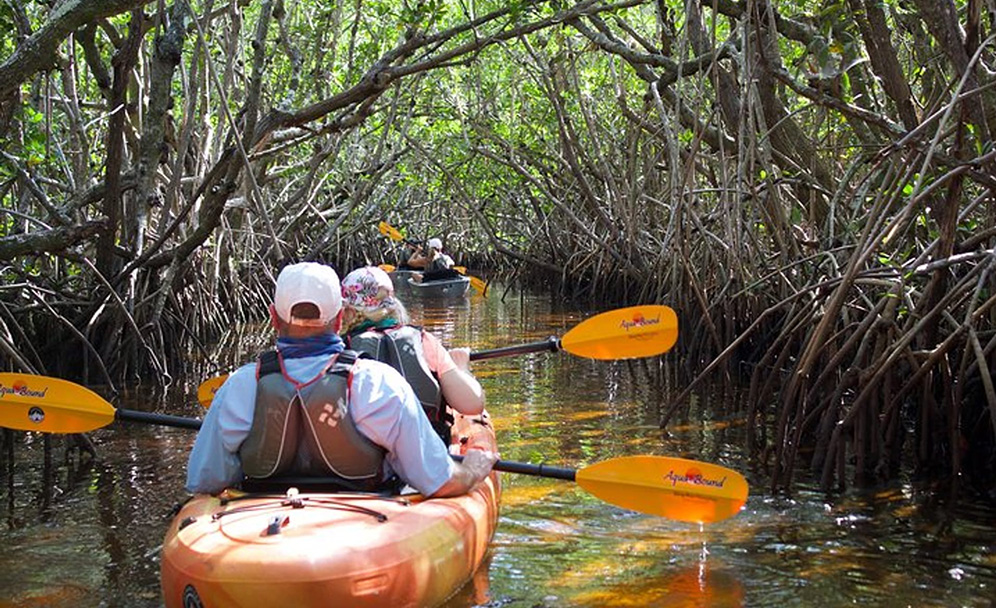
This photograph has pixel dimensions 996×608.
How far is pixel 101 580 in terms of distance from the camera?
4359 mm

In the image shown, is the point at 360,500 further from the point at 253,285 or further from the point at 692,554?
the point at 253,285

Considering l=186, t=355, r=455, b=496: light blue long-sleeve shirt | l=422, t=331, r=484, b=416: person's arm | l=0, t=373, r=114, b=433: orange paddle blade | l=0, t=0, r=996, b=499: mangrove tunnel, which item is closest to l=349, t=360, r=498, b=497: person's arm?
l=186, t=355, r=455, b=496: light blue long-sleeve shirt

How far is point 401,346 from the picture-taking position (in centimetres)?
463

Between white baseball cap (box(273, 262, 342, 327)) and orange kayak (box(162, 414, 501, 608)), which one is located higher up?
white baseball cap (box(273, 262, 342, 327))

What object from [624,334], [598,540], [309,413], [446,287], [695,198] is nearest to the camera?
[309,413]

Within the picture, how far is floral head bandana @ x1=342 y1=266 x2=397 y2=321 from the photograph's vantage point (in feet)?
15.3

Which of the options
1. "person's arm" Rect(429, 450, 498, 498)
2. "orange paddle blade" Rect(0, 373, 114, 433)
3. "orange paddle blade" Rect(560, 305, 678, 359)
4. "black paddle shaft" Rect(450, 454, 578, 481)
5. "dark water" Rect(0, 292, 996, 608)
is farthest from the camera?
"orange paddle blade" Rect(560, 305, 678, 359)

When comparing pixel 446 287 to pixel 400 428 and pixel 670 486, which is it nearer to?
pixel 670 486

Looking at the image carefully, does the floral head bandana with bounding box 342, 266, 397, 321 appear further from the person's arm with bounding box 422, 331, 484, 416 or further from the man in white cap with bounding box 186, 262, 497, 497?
the man in white cap with bounding box 186, 262, 497, 497

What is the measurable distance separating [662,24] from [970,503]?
5169mm

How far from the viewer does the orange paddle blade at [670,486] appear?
4.40 metres

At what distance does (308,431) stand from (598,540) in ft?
5.30

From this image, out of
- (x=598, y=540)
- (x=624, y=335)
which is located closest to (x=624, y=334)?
(x=624, y=335)

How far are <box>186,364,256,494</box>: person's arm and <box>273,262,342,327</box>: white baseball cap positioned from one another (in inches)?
8.7
